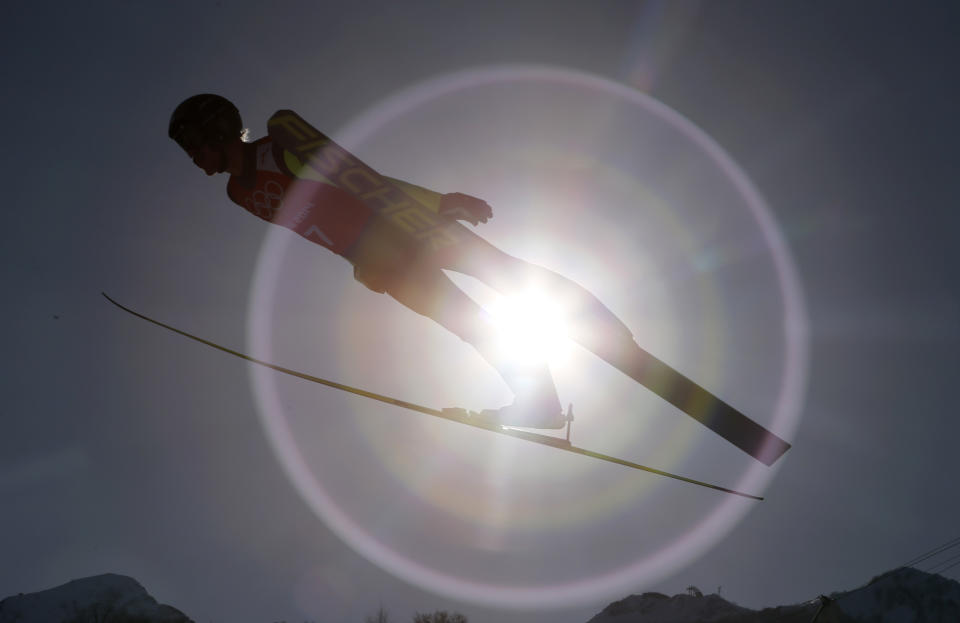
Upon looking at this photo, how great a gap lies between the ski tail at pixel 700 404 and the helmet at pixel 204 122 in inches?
174

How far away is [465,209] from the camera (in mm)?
8742

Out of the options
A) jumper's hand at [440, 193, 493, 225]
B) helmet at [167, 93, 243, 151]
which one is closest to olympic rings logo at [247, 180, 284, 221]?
helmet at [167, 93, 243, 151]

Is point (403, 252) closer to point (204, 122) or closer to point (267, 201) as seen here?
point (267, 201)

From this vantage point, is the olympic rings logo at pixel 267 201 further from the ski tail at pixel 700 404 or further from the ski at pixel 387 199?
the ski tail at pixel 700 404

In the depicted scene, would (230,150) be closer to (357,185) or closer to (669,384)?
(357,185)

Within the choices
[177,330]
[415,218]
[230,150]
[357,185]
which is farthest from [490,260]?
[177,330]

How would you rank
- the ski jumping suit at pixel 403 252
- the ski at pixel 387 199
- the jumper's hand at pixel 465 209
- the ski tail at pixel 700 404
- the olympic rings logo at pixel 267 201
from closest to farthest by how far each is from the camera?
the ski at pixel 387 199 < the ski jumping suit at pixel 403 252 < the ski tail at pixel 700 404 < the olympic rings logo at pixel 267 201 < the jumper's hand at pixel 465 209

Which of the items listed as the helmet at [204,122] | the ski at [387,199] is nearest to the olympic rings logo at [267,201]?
the ski at [387,199]

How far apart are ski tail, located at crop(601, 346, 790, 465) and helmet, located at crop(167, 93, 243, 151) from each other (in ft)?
14.5

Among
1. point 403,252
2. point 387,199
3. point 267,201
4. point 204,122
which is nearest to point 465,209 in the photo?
point 403,252

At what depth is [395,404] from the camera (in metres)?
9.54

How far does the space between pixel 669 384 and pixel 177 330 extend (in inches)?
237

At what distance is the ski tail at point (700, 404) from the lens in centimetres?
810

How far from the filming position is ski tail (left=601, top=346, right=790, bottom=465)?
810 centimetres
